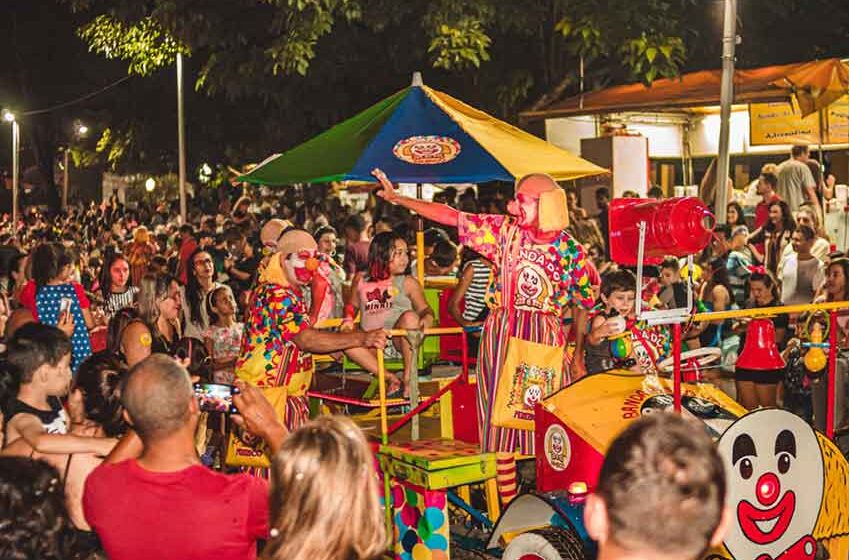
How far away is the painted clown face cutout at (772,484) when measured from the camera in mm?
5387

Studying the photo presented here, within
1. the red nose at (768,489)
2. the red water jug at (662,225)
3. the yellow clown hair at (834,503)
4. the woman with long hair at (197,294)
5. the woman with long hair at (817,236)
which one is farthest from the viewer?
the woman with long hair at (817,236)

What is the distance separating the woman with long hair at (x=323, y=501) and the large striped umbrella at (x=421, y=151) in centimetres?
468

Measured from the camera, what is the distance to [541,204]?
21.4 feet

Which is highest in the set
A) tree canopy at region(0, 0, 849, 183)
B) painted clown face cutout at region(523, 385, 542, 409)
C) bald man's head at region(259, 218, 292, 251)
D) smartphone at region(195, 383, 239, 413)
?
tree canopy at region(0, 0, 849, 183)

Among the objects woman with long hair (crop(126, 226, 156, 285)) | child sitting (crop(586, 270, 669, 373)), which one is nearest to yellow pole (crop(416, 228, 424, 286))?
child sitting (crop(586, 270, 669, 373))

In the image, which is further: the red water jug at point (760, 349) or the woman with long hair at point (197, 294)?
the woman with long hair at point (197, 294)

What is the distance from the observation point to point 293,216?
22828 millimetres

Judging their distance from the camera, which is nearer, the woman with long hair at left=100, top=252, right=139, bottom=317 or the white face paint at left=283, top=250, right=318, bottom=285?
the white face paint at left=283, top=250, right=318, bottom=285

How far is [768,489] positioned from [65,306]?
5554 mm

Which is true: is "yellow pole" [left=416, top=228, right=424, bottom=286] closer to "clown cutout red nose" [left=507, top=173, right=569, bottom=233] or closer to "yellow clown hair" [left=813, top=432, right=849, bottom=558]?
"clown cutout red nose" [left=507, top=173, right=569, bottom=233]

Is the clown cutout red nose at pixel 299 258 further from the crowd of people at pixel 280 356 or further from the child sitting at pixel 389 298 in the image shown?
the child sitting at pixel 389 298

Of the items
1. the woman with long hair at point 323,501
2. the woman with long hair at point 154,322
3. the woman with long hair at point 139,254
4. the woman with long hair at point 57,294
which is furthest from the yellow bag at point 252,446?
the woman with long hair at point 139,254

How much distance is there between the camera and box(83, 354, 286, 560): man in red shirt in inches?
145

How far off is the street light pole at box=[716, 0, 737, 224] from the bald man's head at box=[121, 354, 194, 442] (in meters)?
10.5
